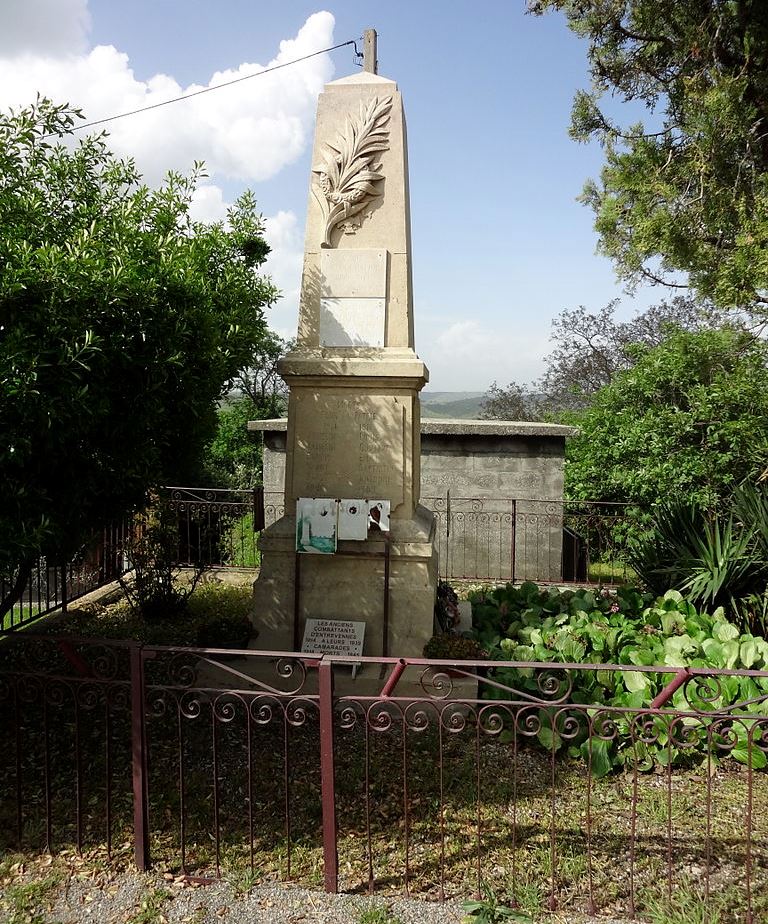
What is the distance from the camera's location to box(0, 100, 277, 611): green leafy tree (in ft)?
11.2

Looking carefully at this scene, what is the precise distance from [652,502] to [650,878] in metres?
7.05

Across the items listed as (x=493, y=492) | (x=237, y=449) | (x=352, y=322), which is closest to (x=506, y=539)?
(x=493, y=492)

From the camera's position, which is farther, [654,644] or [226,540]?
[226,540]

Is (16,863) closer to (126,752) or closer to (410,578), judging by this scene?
(126,752)

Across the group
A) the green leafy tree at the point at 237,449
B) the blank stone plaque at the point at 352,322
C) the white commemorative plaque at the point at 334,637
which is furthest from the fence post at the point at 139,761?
the green leafy tree at the point at 237,449

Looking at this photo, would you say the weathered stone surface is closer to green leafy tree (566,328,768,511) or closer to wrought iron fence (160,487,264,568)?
wrought iron fence (160,487,264,568)

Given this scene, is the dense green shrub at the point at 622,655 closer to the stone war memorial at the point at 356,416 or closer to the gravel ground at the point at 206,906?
the stone war memorial at the point at 356,416

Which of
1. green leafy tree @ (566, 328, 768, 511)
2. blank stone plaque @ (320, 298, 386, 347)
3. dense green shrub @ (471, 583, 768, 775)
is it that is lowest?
dense green shrub @ (471, 583, 768, 775)

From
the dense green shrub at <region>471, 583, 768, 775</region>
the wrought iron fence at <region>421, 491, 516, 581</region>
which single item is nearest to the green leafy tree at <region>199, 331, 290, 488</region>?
the wrought iron fence at <region>421, 491, 516, 581</region>

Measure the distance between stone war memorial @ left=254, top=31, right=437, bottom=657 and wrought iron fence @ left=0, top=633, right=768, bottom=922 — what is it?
1.93ft

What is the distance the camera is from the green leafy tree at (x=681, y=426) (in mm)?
9508

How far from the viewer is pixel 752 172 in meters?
8.19

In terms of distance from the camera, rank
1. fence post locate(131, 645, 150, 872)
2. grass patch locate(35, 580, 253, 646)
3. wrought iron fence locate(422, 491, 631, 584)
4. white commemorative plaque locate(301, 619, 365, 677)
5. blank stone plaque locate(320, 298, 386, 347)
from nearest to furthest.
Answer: fence post locate(131, 645, 150, 872) < white commemorative plaque locate(301, 619, 365, 677) < blank stone plaque locate(320, 298, 386, 347) < grass patch locate(35, 580, 253, 646) < wrought iron fence locate(422, 491, 631, 584)

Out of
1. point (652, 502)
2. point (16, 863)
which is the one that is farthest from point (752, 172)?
point (16, 863)
